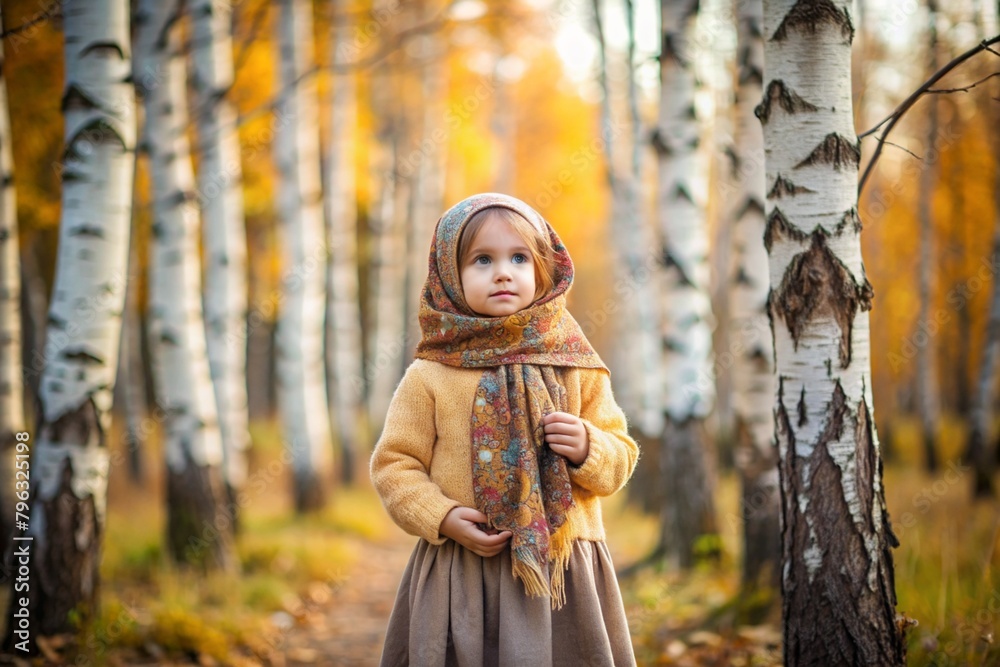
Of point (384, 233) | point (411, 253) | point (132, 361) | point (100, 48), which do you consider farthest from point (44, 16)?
point (411, 253)

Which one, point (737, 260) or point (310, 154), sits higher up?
point (310, 154)

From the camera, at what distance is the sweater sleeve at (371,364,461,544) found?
2.19 m

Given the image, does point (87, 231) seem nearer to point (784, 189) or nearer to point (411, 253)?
point (784, 189)

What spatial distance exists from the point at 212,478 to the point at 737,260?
14.2ft

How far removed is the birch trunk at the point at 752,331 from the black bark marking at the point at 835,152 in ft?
6.64

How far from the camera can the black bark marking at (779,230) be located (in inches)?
100.0

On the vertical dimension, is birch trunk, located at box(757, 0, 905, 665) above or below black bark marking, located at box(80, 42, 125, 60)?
below

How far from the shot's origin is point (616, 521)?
30.0ft

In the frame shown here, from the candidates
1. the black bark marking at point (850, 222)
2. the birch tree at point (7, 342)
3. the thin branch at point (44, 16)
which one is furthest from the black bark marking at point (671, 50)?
the birch tree at point (7, 342)

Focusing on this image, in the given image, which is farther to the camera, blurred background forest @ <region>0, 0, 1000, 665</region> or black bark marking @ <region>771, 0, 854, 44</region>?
blurred background forest @ <region>0, 0, 1000, 665</region>

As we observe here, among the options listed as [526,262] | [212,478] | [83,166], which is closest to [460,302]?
[526,262]

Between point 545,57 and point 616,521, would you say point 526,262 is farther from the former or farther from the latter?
point 545,57

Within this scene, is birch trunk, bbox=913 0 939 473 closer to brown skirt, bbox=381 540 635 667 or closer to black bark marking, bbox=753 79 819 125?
black bark marking, bbox=753 79 819 125

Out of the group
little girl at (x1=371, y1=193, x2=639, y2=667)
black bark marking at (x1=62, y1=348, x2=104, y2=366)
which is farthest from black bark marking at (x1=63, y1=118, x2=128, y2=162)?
little girl at (x1=371, y1=193, x2=639, y2=667)
